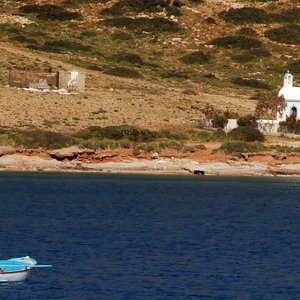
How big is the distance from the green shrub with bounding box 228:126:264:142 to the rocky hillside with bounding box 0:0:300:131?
40.0ft

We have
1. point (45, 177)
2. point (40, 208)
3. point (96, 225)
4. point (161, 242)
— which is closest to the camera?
point (161, 242)

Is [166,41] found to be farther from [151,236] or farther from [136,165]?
[151,236]

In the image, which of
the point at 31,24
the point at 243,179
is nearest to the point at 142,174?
the point at 243,179

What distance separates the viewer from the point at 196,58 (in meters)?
116

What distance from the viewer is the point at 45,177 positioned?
233 ft

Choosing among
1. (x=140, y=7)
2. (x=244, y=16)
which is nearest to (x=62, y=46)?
(x=140, y=7)

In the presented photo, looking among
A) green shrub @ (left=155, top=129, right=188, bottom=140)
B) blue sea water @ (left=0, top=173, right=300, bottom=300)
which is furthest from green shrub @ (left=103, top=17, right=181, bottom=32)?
blue sea water @ (left=0, top=173, right=300, bottom=300)

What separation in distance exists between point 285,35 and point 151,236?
81.0m

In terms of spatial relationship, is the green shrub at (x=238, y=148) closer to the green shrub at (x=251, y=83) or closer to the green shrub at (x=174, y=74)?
the green shrub at (x=251, y=83)

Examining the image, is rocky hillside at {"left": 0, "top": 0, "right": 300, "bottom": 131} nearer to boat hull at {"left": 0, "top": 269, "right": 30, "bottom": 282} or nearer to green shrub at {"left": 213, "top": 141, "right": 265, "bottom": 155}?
green shrub at {"left": 213, "top": 141, "right": 265, "bottom": 155}

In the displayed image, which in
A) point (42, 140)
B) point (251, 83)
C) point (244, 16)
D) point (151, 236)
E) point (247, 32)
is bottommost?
point (151, 236)

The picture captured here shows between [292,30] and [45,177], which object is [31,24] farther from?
[45,177]

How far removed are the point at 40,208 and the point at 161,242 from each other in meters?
12.4

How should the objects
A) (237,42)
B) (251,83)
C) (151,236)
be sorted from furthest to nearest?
(237,42) → (251,83) → (151,236)
